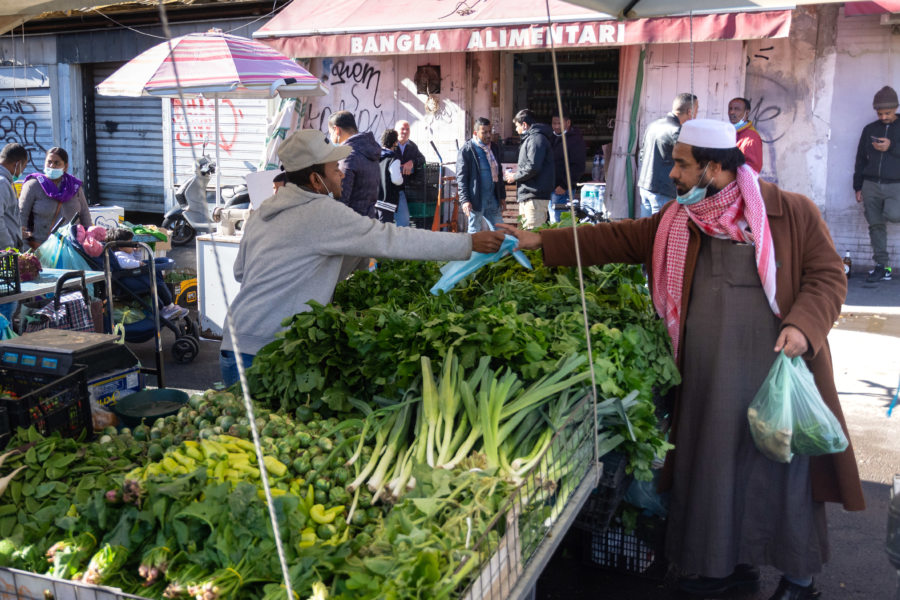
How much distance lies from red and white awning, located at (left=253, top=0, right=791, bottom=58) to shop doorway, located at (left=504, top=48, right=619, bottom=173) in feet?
5.97

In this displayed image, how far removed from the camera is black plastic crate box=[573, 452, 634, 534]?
2924 millimetres

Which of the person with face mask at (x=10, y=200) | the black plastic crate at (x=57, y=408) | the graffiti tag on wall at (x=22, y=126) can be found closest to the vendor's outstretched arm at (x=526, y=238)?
the black plastic crate at (x=57, y=408)

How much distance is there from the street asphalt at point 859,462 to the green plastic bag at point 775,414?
39.9 inches

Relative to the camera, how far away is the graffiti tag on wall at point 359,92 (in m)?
14.0

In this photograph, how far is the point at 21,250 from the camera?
727 centimetres

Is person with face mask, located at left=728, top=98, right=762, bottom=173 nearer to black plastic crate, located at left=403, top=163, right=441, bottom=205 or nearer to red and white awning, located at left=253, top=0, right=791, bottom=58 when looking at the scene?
red and white awning, located at left=253, top=0, right=791, bottom=58

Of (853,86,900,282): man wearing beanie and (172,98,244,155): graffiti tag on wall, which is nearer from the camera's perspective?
(853,86,900,282): man wearing beanie

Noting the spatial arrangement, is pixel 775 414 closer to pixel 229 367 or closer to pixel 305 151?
pixel 305 151

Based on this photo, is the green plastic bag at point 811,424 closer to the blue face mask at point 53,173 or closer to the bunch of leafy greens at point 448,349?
the bunch of leafy greens at point 448,349

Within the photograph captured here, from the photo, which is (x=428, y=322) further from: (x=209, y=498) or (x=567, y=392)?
(x=209, y=498)

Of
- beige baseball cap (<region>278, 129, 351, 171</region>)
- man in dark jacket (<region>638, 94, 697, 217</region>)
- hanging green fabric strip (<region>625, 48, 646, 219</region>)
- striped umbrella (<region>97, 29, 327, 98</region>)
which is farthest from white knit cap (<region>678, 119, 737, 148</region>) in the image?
hanging green fabric strip (<region>625, 48, 646, 219</region>)

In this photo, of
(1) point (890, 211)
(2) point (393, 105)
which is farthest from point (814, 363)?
(2) point (393, 105)

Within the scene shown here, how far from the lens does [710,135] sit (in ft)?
10.9

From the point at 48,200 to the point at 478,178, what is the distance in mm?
5111
